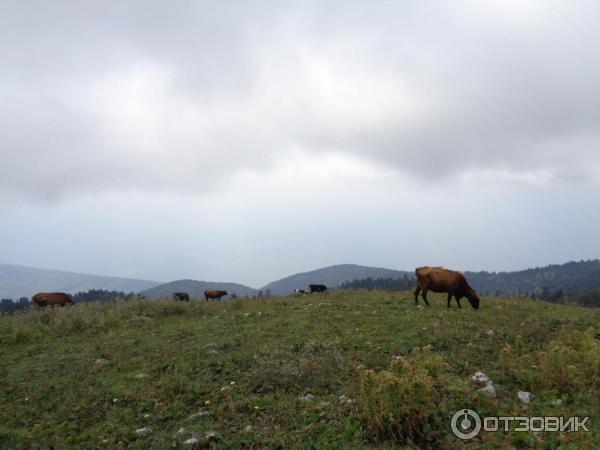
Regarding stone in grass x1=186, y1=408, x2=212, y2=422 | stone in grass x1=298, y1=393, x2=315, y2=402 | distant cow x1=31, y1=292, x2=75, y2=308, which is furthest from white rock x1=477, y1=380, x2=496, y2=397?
distant cow x1=31, y1=292, x2=75, y2=308

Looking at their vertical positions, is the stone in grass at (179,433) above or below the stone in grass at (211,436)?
below

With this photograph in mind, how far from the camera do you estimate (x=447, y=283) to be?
722 inches

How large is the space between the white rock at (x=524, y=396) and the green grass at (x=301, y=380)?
0.10 m

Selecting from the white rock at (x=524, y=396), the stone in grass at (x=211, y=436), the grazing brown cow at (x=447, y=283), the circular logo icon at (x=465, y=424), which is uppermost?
the grazing brown cow at (x=447, y=283)

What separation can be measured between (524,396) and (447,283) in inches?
429

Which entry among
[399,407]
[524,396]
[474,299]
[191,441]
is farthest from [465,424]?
[474,299]

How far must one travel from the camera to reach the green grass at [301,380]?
22.1 feet

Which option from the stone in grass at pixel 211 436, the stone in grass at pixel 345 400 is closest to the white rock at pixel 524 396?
the stone in grass at pixel 345 400

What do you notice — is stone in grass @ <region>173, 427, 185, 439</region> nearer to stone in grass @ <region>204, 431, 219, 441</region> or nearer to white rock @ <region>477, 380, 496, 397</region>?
stone in grass @ <region>204, 431, 219, 441</region>

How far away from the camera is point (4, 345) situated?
50.8 feet

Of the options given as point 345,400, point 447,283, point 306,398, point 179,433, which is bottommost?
point 179,433

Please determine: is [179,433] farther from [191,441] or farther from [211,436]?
[211,436]

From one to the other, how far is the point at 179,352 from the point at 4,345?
875cm

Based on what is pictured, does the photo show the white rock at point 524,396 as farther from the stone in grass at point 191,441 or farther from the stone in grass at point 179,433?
the stone in grass at point 179,433
